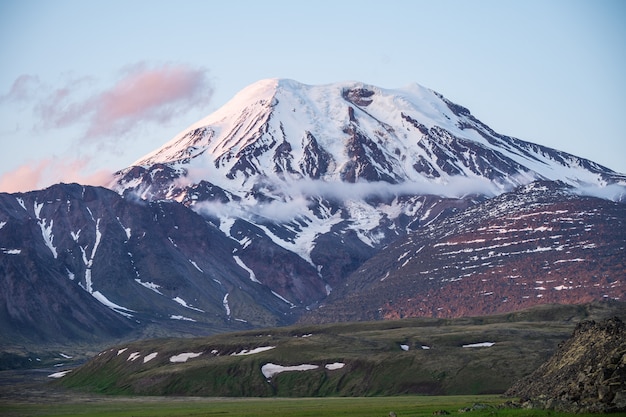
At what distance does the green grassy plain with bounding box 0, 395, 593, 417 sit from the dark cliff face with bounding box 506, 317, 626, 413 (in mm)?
2484

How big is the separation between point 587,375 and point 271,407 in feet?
161

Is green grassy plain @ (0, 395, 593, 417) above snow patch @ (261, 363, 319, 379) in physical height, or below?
above

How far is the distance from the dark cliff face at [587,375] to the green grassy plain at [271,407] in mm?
2484

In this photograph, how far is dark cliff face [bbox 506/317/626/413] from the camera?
7669 centimetres

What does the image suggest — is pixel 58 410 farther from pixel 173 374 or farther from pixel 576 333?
pixel 576 333

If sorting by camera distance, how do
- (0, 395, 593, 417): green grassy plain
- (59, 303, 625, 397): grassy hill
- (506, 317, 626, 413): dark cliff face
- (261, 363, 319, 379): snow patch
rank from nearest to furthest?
1. (506, 317, 626, 413): dark cliff face
2. (0, 395, 593, 417): green grassy plain
3. (59, 303, 625, 397): grassy hill
4. (261, 363, 319, 379): snow patch

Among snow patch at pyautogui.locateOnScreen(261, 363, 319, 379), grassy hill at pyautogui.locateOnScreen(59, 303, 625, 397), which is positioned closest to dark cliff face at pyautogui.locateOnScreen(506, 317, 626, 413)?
grassy hill at pyautogui.locateOnScreen(59, 303, 625, 397)

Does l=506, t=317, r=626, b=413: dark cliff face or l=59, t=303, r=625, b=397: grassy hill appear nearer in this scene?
l=506, t=317, r=626, b=413: dark cliff face

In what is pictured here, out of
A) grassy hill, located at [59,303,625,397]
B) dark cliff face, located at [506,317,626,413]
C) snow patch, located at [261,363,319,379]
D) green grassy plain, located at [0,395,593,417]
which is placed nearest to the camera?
dark cliff face, located at [506,317,626,413]

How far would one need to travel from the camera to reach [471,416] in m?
79.8

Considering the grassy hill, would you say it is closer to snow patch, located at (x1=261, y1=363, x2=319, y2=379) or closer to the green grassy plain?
snow patch, located at (x1=261, y1=363, x2=319, y2=379)

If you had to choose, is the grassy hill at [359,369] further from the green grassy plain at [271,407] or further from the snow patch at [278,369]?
the green grassy plain at [271,407]

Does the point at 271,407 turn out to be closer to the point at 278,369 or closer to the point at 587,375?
the point at 587,375

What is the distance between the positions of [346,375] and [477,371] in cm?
2290
